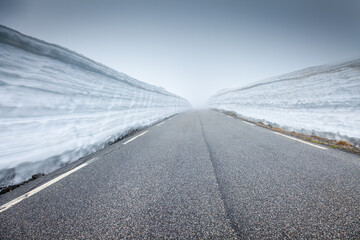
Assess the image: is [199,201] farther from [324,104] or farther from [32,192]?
[324,104]

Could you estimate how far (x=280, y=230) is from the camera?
1061 mm

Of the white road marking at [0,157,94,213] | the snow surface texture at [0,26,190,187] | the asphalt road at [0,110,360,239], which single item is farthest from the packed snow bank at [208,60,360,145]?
the snow surface texture at [0,26,190,187]

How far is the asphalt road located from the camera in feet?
3.57

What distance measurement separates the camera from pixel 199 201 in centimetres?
142

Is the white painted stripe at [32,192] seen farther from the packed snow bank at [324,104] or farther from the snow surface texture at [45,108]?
the packed snow bank at [324,104]

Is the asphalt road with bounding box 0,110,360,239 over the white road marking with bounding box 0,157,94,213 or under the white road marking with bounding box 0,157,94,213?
over

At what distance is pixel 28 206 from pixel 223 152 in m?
2.98

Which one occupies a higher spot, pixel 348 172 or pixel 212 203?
pixel 348 172

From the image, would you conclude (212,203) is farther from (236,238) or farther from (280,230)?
(280,230)

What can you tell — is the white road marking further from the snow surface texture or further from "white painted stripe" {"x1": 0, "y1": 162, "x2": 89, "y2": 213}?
the snow surface texture

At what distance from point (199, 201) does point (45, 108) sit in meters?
3.45

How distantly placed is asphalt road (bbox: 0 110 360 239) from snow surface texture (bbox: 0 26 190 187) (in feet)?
2.11

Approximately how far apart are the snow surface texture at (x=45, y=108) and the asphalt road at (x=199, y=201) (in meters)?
0.64

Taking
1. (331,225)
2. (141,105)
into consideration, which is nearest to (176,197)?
(331,225)
